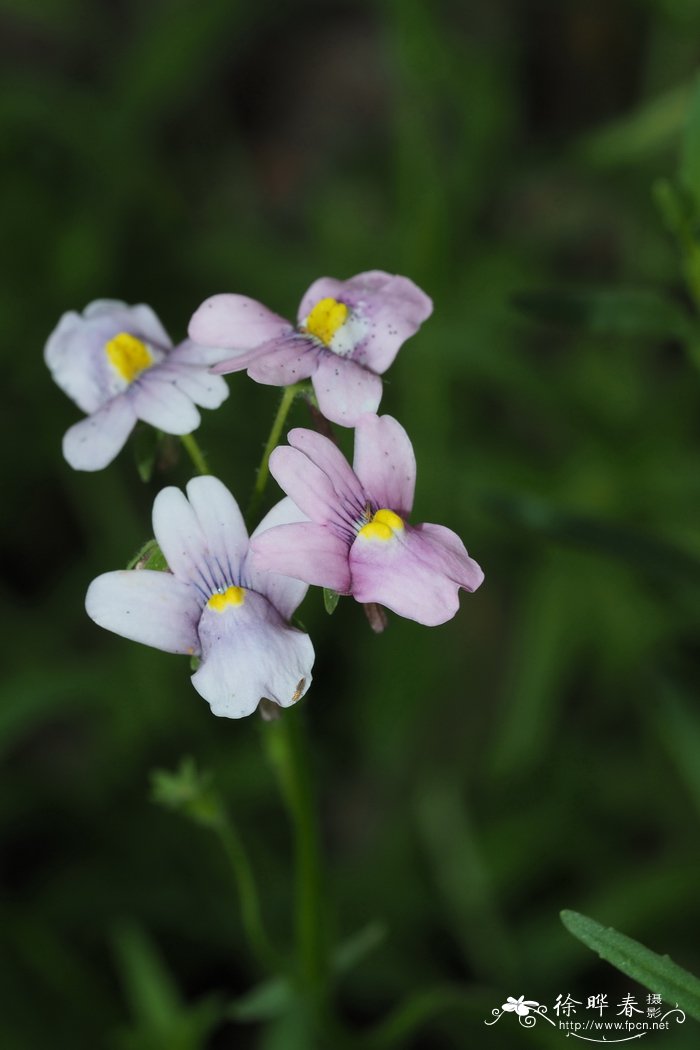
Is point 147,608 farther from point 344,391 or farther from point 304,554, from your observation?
point 344,391

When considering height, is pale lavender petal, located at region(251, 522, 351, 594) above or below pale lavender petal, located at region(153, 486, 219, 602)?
below

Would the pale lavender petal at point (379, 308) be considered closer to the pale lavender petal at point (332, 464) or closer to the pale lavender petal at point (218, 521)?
the pale lavender petal at point (332, 464)

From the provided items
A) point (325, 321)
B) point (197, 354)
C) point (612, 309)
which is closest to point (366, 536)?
point (325, 321)

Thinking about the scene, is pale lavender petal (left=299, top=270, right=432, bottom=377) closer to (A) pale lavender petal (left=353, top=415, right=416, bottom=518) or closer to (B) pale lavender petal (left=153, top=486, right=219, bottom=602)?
(A) pale lavender petal (left=353, top=415, right=416, bottom=518)

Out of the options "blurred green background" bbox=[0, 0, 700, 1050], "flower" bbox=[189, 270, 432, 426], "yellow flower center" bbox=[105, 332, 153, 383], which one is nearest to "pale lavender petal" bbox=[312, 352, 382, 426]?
"flower" bbox=[189, 270, 432, 426]

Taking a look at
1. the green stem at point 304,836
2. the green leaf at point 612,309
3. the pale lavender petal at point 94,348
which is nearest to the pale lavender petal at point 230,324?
the pale lavender petal at point 94,348

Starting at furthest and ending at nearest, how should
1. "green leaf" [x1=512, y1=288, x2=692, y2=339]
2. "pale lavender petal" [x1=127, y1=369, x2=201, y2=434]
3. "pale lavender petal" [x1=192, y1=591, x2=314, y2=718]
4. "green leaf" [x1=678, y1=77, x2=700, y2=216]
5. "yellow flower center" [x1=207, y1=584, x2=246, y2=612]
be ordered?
"green leaf" [x1=512, y1=288, x2=692, y2=339] < "green leaf" [x1=678, y1=77, x2=700, y2=216] < "pale lavender petal" [x1=127, y1=369, x2=201, y2=434] < "yellow flower center" [x1=207, y1=584, x2=246, y2=612] < "pale lavender petal" [x1=192, y1=591, x2=314, y2=718]
